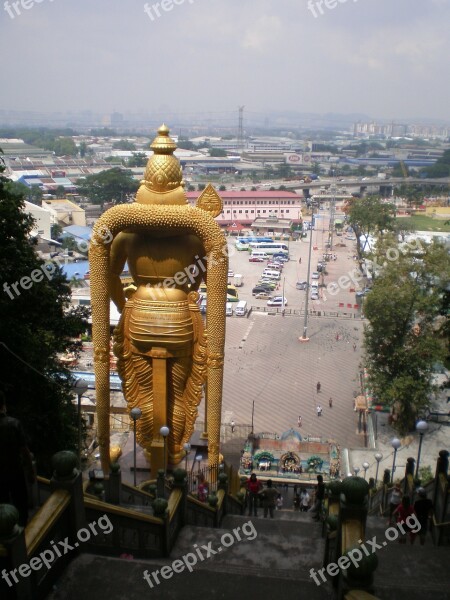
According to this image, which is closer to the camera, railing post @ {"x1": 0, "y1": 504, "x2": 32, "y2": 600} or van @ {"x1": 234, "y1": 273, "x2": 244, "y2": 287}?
railing post @ {"x1": 0, "y1": 504, "x2": 32, "y2": 600}

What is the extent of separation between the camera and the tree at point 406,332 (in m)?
14.9

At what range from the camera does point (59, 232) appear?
3831 cm

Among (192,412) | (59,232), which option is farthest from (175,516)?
(59,232)

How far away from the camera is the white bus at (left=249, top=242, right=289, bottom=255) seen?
42.0m

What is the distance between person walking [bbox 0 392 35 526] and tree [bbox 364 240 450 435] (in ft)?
38.9

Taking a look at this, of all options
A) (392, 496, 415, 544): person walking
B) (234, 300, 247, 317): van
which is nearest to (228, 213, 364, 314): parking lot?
(234, 300, 247, 317): van

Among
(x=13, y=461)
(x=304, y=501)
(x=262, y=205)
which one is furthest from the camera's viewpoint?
(x=262, y=205)

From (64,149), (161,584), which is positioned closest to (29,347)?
(161,584)

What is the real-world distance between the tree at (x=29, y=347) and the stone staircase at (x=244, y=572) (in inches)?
141

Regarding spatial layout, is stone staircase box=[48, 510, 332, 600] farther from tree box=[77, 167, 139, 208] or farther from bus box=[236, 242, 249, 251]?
tree box=[77, 167, 139, 208]

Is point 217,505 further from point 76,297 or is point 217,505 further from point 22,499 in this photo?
point 76,297

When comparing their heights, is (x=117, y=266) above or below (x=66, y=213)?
above

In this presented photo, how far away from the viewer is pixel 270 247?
140 ft

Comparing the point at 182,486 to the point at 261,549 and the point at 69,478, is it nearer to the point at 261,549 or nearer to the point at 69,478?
the point at 261,549
